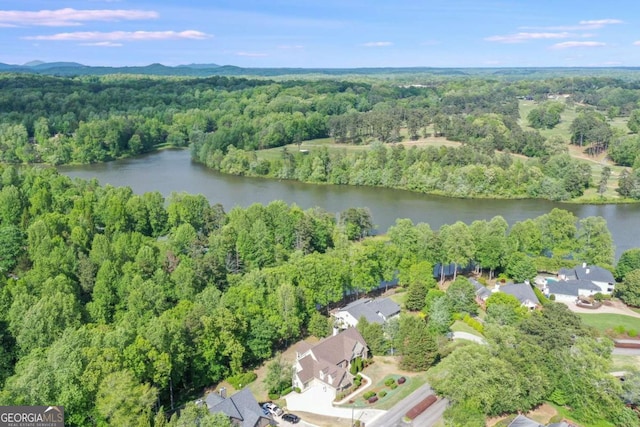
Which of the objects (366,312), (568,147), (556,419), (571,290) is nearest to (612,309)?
(571,290)

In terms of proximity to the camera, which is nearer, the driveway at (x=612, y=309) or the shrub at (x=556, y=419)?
the shrub at (x=556, y=419)

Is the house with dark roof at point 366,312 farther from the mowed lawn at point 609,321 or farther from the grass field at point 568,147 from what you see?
the grass field at point 568,147

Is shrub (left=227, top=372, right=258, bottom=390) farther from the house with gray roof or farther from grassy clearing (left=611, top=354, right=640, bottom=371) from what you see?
grassy clearing (left=611, top=354, right=640, bottom=371)

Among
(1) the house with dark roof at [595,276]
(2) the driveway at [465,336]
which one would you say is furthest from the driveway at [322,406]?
(1) the house with dark roof at [595,276]

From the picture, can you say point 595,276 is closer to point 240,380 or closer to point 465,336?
point 465,336

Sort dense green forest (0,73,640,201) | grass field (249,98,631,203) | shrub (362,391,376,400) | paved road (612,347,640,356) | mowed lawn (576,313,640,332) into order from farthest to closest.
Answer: dense green forest (0,73,640,201) → grass field (249,98,631,203) → mowed lawn (576,313,640,332) → paved road (612,347,640,356) → shrub (362,391,376,400)

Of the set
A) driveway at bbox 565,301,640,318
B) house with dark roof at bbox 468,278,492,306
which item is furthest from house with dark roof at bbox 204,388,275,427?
driveway at bbox 565,301,640,318

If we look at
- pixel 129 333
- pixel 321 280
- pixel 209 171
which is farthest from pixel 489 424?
pixel 209 171
